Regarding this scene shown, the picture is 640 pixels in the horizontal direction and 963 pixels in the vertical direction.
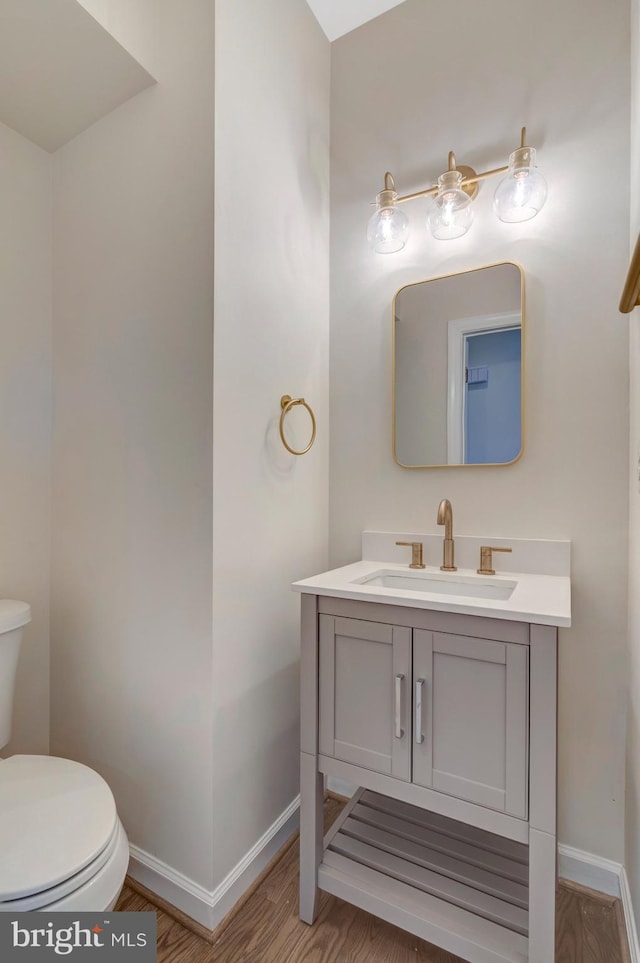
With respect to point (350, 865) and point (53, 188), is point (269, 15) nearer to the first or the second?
point (53, 188)

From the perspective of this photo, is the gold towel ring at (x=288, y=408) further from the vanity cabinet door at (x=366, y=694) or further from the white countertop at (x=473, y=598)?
the vanity cabinet door at (x=366, y=694)

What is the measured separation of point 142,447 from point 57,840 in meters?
0.93

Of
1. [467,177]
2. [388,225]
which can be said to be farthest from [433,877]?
[467,177]

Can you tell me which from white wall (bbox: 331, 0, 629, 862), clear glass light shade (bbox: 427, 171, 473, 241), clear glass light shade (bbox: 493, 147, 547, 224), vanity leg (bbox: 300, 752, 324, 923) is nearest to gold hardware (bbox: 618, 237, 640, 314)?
white wall (bbox: 331, 0, 629, 862)

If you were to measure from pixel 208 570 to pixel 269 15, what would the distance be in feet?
5.71

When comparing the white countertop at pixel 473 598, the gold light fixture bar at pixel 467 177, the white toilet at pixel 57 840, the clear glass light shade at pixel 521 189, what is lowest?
the white toilet at pixel 57 840

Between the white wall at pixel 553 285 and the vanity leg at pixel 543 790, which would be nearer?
the vanity leg at pixel 543 790

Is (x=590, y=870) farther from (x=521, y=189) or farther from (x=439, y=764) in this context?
(x=521, y=189)

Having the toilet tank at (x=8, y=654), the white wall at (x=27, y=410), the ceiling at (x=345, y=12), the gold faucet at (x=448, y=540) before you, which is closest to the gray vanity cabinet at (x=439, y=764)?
the gold faucet at (x=448, y=540)

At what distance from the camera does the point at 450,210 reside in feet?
4.97

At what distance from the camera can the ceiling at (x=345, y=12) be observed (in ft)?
5.68

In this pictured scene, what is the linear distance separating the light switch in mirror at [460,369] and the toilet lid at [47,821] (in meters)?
1.30

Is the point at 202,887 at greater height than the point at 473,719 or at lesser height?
lesser

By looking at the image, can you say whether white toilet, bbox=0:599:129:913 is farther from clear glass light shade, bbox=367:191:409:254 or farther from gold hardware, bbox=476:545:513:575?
clear glass light shade, bbox=367:191:409:254
